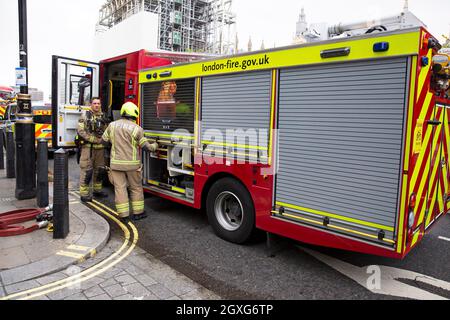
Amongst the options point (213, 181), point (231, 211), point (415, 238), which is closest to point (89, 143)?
point (213, 181)

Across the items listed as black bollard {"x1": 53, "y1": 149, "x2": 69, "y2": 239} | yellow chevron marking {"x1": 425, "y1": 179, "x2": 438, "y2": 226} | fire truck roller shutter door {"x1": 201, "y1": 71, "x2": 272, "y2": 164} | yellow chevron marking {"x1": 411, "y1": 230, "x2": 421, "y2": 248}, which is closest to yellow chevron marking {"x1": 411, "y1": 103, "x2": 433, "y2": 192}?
yellow chevron marking {"x1": 411, "y1": 230, "x2": 421, "y2": 248}

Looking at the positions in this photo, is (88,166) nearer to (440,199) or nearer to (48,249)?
(48,249)

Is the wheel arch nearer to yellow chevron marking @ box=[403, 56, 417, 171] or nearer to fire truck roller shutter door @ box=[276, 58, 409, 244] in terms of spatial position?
fire truck roller shutter door @ box=[276, 58, 409, 244]

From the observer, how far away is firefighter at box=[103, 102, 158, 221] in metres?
5.45

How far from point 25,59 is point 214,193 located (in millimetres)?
4316

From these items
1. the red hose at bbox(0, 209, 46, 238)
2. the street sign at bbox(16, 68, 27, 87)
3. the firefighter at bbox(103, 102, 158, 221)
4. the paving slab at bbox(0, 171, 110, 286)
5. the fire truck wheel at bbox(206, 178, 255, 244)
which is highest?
the street sign at bbox(16, 68, 27, 87)

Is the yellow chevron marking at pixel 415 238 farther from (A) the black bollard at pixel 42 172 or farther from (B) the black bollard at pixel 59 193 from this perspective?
(A) the black bollard at pixel 42 172

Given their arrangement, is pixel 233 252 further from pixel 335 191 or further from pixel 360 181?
pixel 360 181

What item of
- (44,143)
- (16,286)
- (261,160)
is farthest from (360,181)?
(44,143)

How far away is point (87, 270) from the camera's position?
3.78m

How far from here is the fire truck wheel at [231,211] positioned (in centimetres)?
441

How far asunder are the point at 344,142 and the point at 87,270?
3.03 m

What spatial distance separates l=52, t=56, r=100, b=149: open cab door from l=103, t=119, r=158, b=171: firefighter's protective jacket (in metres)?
1.94

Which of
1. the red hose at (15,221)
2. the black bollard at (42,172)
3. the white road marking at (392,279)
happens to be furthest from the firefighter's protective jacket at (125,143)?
the white road marking at (392,279)
